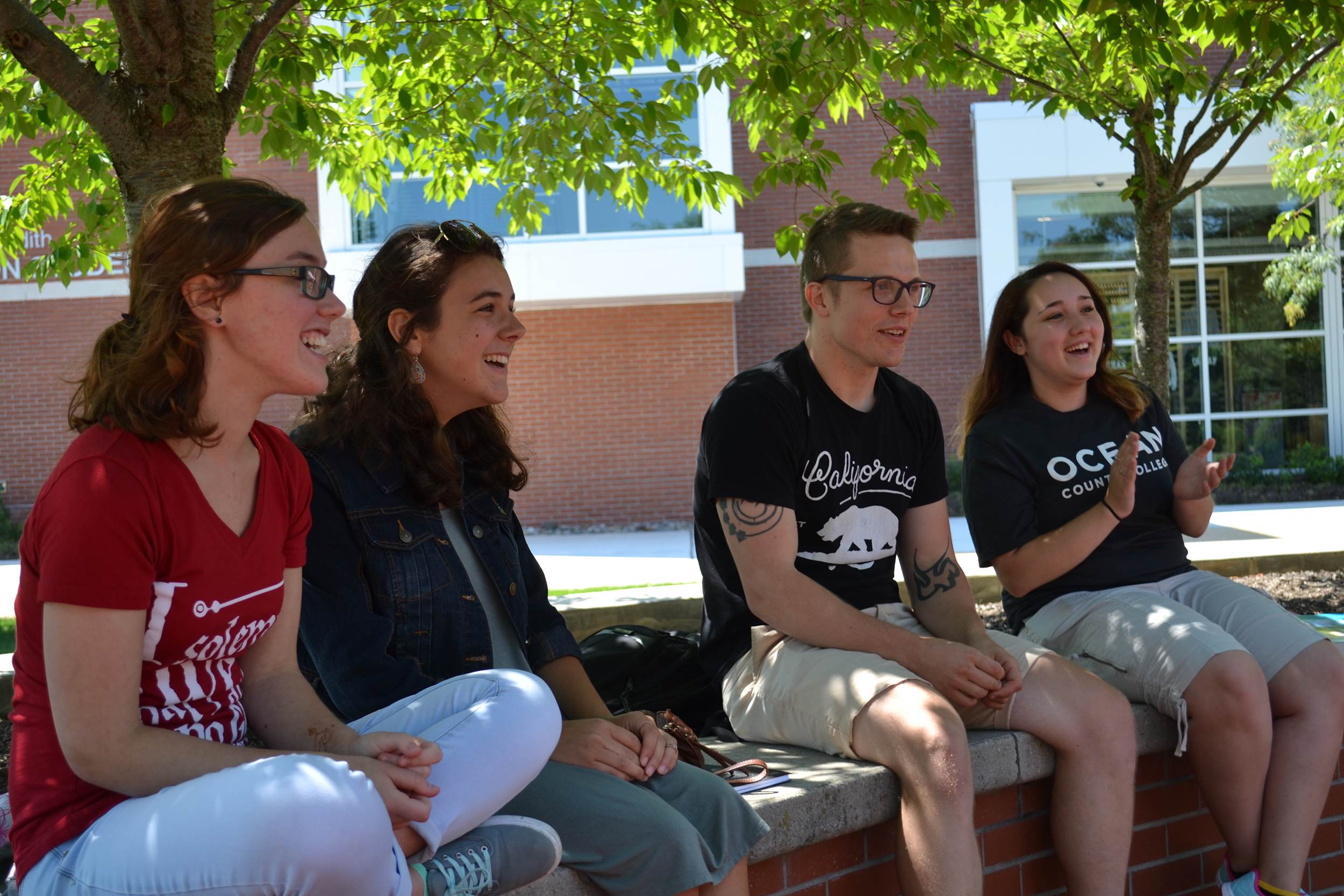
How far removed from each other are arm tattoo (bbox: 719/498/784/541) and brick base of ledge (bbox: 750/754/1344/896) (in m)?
0.78

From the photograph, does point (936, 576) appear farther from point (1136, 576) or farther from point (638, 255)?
point (638, 255)

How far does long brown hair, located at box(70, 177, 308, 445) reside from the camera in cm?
197

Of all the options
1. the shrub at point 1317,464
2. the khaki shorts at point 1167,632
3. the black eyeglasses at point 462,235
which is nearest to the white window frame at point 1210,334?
the shrub at point 1317,464

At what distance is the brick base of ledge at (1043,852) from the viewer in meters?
2.74

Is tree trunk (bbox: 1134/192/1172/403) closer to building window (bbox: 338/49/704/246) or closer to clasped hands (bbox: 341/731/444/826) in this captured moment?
clasped hands (bbox: 341/731/444/826)

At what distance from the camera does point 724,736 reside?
10.9ft

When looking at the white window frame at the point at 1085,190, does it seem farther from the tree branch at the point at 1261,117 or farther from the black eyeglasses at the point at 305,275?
the black eyeglasses at the point at 305,275

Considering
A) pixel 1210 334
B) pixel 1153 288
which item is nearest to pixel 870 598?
pixel 1153 288

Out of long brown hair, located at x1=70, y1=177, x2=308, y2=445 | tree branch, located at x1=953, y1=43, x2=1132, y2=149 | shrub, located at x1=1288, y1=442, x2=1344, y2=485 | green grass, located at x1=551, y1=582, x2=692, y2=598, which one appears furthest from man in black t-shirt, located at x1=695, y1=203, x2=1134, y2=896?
shrub, located at x1=1288, y1=442, x2=1344, y2=485

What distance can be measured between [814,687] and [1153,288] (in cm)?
437

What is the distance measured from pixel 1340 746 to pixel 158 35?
13.1 ft

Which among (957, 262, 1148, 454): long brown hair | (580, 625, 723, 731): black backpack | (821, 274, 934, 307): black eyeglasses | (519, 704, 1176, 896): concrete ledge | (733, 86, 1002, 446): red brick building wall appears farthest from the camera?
(733, 86, 1002, 446): red brick building wall

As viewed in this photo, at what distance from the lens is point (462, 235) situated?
2.82 m

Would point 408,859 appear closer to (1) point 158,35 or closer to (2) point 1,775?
(1) point 158,35
